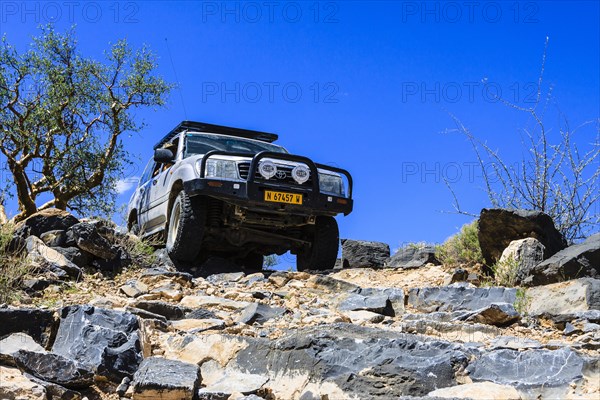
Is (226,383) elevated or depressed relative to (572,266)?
depressed

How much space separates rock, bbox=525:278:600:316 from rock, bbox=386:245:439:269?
3469mm

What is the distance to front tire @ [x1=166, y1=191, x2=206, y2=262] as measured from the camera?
31.9 ft

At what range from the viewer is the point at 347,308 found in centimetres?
673

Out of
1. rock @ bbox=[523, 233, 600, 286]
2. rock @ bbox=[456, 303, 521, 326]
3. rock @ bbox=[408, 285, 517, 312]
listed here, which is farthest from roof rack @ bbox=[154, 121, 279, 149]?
rock @ bbox=[456, 303, 521, 326]

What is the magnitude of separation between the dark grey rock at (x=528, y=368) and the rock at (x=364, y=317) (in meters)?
1.73

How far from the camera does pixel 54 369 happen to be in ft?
13.5

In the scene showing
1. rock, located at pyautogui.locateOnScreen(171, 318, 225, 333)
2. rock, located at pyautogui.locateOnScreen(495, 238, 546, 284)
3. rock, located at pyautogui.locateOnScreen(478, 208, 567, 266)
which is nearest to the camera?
rock, located at pyautogui.locateOnScreen(171, 318, 225, 333)

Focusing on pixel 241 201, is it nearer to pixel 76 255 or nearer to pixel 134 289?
pixel 76 255

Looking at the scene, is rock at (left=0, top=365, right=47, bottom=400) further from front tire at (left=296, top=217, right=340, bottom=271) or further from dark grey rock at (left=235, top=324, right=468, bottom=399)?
front tire at (left=296, top=217, right=340, bottom=271)

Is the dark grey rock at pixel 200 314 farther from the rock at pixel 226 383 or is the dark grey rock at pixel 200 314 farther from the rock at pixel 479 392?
the rock at pixel 479 392

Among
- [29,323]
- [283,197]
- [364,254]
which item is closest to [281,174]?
[283,197]

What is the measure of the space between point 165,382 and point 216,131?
813cm

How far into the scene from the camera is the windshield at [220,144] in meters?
10.9

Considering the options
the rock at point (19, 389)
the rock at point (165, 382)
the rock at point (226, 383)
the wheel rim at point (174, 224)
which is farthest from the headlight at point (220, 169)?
the rock at point (19, 389)
